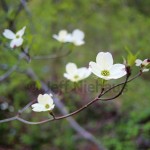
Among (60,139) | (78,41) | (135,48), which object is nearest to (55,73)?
(135,48)

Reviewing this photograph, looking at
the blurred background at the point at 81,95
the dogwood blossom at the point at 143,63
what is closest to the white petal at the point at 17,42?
the dogwood blossom at the point at 143,63

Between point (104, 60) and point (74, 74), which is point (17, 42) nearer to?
point (74, 74)

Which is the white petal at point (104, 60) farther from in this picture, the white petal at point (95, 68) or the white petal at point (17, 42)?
the white petal at point (17, 42)

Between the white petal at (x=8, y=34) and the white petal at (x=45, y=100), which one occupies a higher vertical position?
the white petal at (x=8, y=34)

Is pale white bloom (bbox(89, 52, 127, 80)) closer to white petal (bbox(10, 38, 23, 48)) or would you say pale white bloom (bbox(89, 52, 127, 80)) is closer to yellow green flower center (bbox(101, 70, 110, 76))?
yellow green flower center (bbox(101, 70, 110, 76))

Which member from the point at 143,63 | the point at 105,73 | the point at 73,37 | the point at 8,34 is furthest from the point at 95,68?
the point at 73,37

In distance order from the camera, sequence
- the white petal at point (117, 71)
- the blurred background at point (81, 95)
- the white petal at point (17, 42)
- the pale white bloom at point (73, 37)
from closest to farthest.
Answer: the white petal at point (117, 71), the white petal at point (17, 42), the pale white bloom at point (73, 37), the blurred background at point (81, 95)

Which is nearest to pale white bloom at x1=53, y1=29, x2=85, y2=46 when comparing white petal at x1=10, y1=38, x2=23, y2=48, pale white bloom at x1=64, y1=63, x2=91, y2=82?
pale white bloom at x1=64, y1=63, x2=91, y2=82

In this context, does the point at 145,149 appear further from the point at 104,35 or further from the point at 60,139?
the point at 104,35
